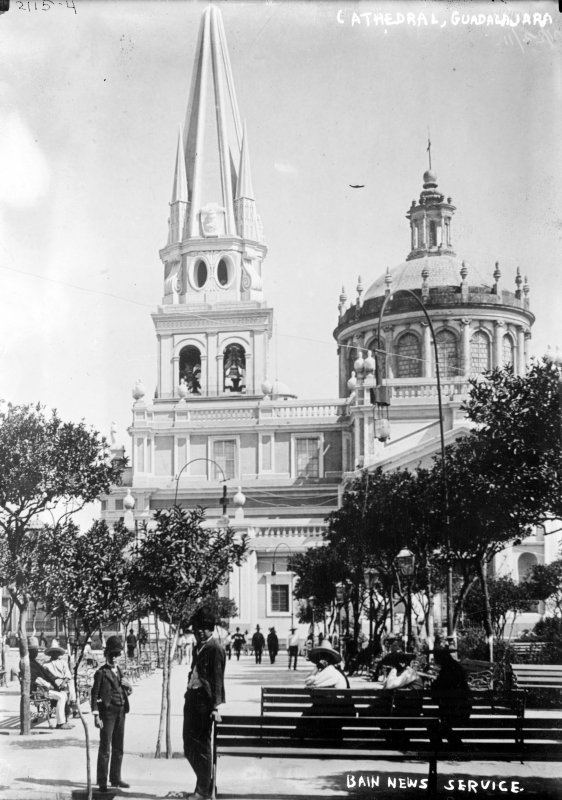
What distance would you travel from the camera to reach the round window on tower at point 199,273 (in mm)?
74125

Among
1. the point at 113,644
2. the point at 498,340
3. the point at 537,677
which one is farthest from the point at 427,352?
the point at 113,644

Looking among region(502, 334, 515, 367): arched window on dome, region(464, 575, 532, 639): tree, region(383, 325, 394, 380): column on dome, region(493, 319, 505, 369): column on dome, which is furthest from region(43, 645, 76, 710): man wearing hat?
region(502, 334, 515, 367): arched window on dome

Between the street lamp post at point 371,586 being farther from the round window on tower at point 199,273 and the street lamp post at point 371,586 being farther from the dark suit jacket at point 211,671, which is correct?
the round window on tower at point 199,273

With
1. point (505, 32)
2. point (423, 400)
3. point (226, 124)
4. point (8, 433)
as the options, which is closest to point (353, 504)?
point (8, 433)

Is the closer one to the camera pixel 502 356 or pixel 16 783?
pixel 16 783

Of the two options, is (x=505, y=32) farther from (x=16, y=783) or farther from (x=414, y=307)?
(x=414, y=307)

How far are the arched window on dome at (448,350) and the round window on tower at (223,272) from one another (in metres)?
14.4

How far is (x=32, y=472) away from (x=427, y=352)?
197 feet

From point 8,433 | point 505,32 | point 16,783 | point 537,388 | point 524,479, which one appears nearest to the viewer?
point 16,783

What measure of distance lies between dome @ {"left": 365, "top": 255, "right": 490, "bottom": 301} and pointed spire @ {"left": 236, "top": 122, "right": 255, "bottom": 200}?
1506 cm

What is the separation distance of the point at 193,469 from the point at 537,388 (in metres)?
52.6

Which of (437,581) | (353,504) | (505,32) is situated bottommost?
(437,581)

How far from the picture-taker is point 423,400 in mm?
64812

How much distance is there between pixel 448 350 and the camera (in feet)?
260
